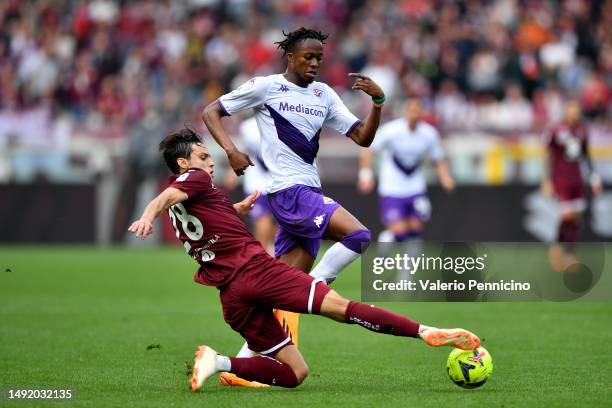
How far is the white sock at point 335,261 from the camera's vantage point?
836 cm

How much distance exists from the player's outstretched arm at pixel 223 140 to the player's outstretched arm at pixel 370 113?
99 cm

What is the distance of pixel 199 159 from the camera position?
7.73 metres

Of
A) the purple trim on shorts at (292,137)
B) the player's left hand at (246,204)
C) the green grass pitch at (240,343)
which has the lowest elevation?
the green grass pitch at (240,343)

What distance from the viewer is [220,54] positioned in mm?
24969

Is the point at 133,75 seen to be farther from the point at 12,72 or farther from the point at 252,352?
the point at 252,352

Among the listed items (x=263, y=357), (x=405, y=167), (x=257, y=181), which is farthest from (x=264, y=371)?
(x=405, y=167)

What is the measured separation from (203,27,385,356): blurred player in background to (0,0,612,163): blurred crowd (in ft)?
44.2

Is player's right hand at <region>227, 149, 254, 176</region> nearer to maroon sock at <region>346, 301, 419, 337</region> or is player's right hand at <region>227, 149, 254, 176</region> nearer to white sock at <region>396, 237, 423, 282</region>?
maroon sock at <region>346, 301, 419, 337</region>

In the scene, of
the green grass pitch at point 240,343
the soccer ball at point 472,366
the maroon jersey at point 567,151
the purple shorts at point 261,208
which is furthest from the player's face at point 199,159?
the maroon jersey at point 567,151

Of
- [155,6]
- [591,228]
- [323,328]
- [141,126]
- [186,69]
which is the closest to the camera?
[323,328]

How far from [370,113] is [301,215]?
977mm

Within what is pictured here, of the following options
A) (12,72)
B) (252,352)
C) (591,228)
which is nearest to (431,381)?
(252,352)

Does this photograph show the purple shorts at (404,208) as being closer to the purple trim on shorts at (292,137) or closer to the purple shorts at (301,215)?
the purple shorts at (301,215)

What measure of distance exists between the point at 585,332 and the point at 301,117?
156 inches
